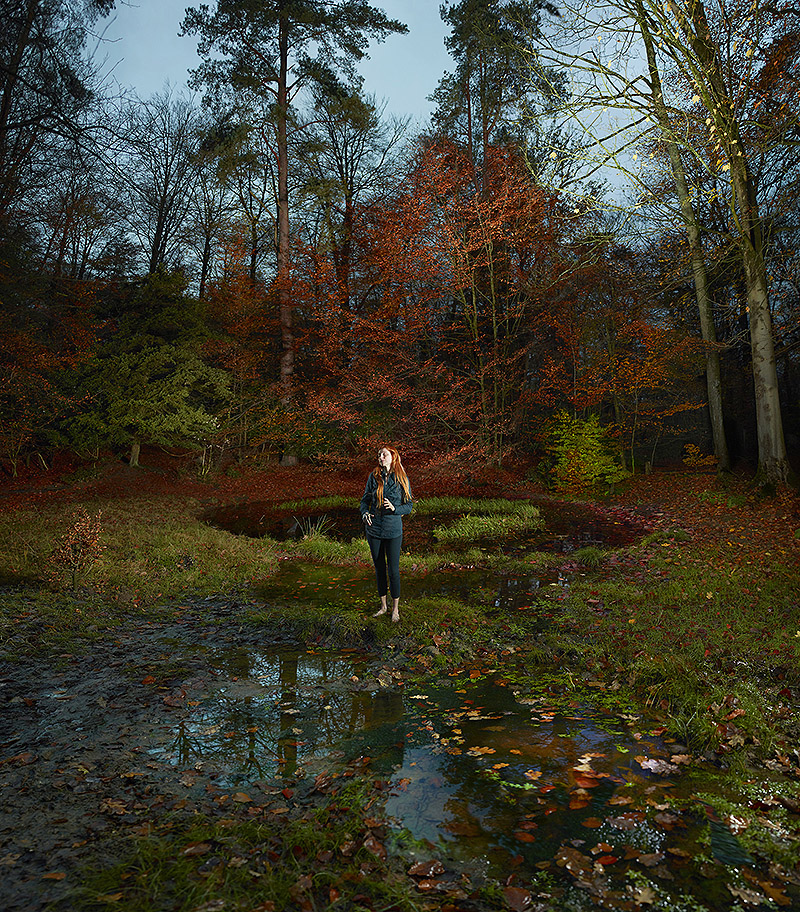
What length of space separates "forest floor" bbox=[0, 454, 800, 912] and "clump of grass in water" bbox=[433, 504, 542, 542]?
237 cm

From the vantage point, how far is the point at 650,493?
1650cm

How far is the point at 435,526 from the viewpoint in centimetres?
1329

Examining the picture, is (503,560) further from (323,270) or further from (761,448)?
(323,270)

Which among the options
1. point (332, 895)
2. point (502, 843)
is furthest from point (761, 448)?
point (332, 895)

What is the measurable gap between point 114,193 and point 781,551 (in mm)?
19603

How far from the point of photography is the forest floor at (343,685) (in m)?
2.71

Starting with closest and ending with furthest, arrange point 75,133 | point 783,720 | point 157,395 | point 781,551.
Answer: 1. point 783,720
2. point 75,133
3. point 781,551
4. point 157,395

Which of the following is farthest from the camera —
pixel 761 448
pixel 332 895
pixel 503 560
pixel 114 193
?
pixel 114 193

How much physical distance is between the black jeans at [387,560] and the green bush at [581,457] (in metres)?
12.3

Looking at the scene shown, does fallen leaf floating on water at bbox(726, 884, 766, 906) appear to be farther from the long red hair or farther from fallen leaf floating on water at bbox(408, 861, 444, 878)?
the long red hair

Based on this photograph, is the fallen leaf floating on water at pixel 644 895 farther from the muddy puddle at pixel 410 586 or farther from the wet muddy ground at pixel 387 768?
the muddy puddle at pixel 410 586

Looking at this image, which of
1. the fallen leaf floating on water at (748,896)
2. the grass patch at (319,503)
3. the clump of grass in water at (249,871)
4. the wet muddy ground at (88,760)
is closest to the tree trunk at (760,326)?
the grass patch at (319,503)

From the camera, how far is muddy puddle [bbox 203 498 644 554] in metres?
11.3

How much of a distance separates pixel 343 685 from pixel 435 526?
27.1 feet
